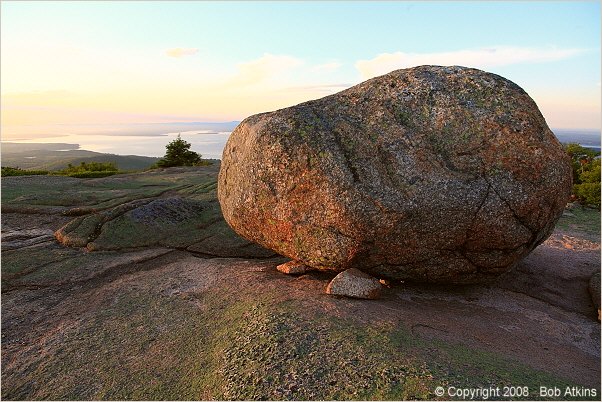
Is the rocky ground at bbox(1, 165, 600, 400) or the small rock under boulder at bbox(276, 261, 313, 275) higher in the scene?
the small rock under boulder at bbox(276, 261, 313, 275)

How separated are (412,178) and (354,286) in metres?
2.82

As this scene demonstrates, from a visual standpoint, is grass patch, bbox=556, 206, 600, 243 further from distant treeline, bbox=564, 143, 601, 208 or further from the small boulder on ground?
the small boulder on ground

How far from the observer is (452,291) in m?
11.6

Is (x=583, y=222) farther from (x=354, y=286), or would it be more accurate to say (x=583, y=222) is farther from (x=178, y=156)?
(x=178, y=156)

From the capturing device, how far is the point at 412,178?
1007 centimetres

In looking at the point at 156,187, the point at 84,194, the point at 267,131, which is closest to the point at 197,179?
the point at 156,187

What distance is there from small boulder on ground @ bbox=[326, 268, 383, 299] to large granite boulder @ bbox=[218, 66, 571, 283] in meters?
0.43

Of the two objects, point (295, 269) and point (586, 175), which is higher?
point (586, 175)

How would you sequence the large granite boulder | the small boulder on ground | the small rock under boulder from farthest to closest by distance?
the small rock under boulder → the small boulder on ground → the large granite boulder

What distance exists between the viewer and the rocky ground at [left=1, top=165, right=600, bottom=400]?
23.4 feet

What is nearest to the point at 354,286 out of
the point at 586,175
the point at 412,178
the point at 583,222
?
the point at 412,178

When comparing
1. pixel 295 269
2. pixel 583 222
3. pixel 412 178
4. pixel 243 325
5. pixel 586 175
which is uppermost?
pixel 412 178

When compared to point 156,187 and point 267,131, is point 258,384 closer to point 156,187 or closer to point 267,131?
point 267,131

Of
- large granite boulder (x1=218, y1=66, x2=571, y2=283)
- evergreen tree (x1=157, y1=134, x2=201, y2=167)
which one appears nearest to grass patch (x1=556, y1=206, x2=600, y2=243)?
large granite boulder (x1=218, y1=66, x2=571, y2=283)
